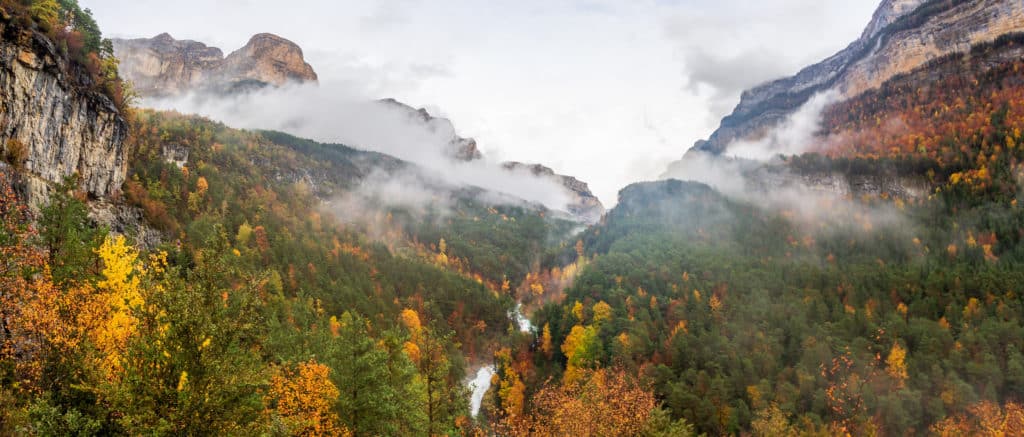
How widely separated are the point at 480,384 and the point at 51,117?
77.2 meters

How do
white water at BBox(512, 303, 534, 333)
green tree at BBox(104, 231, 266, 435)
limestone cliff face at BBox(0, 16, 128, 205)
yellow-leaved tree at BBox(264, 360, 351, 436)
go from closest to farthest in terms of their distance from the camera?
green tree at BBox(104, 231, 266, 435) → yellow-leaved tree at BBox(264, 360, 351, 436) → limestone cliff face at BBox(0, 16, 128, 205) → white water at BBox(512, 303, 534, 333)

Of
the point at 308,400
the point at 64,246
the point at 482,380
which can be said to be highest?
the point at 64,246

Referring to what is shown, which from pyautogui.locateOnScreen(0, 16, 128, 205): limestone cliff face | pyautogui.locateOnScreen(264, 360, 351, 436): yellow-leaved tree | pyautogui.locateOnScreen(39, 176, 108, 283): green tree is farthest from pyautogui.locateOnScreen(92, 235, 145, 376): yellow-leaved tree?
pyautogui.locateOnScreen(0, 16, 128, 205): limestone cliff face

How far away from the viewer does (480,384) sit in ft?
311

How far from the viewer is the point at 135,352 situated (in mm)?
13680

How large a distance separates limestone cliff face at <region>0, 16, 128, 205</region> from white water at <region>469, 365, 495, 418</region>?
61.7 m

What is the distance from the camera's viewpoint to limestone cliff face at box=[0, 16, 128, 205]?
3216 cm

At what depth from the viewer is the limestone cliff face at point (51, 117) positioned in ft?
105

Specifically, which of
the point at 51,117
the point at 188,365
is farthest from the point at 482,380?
the point at 188,365

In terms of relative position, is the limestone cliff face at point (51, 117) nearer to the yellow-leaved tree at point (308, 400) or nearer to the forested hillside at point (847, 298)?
the yellow-leaved tree at point (308, 400)

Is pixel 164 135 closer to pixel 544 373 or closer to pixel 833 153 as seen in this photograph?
pixel 544 373

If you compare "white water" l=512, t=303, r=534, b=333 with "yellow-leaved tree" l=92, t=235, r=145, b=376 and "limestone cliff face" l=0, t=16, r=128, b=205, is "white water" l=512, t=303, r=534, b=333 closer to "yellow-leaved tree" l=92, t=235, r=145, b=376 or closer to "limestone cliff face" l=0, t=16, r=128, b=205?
"limestone cliff face" l=0, t=16, r=128, b=205

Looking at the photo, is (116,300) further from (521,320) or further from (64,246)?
(521,320)

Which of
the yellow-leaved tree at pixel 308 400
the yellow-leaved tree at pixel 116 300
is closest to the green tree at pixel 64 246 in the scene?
the yellow-leaved tree at pixel 116 300
